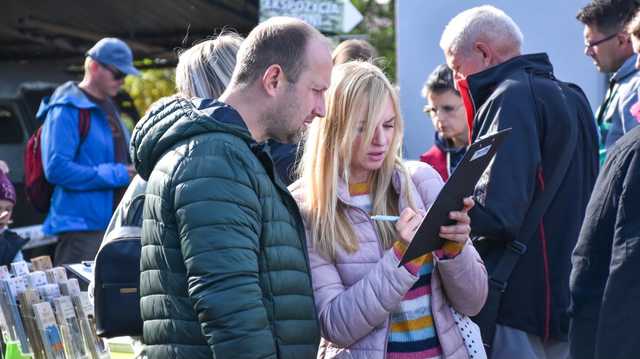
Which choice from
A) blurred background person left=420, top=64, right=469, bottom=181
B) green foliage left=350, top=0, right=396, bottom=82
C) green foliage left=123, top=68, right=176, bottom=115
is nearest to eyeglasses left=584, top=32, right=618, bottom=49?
blurred background person left=420, top=64, right=469, bottom=181

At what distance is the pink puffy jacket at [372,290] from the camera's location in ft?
9.44

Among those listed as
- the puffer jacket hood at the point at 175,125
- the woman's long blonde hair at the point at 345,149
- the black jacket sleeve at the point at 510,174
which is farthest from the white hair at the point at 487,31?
the puffer jacket hood at the point at 175,125

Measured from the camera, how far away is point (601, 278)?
292cm

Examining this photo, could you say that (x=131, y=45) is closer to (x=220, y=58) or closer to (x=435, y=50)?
(x=435, y=50)

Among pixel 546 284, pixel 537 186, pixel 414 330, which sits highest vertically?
pixel 537 186

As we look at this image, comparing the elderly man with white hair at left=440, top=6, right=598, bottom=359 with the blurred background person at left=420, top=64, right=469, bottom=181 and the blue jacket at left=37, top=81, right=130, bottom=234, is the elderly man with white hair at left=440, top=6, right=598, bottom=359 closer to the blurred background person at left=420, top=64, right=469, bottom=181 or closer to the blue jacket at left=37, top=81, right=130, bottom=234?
the blurred background person at left=420, top=64, right=469, bottom=181

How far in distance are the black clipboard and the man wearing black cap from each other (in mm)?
3851

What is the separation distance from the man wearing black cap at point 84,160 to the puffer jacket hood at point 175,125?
374cm

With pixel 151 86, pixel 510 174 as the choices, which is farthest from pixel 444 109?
pixel 151 86

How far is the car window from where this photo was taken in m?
9.53

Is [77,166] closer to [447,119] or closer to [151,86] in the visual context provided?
[447,119]

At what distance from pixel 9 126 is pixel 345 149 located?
7.12 metres

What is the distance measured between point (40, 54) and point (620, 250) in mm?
9286

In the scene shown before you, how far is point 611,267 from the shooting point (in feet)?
9.04
